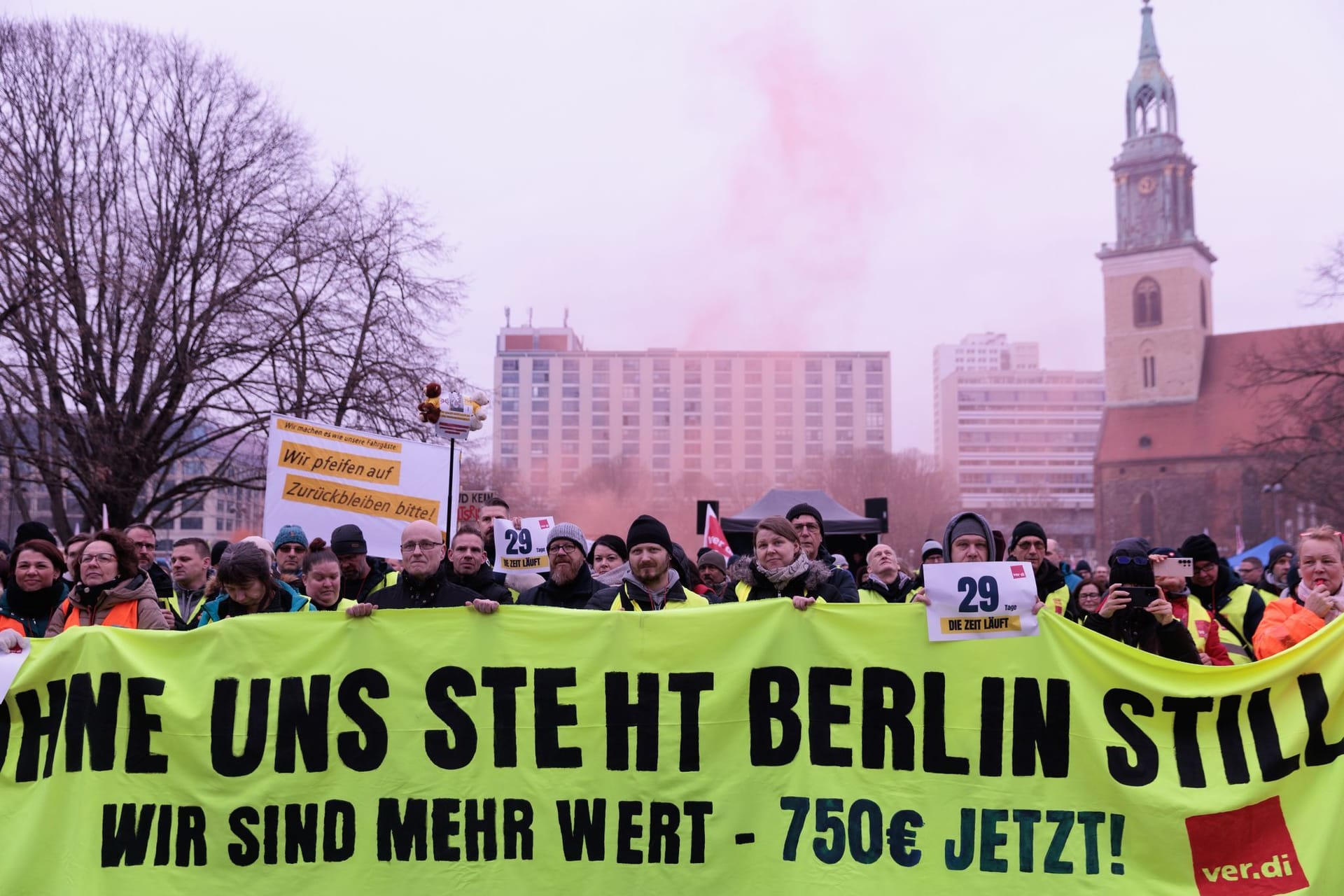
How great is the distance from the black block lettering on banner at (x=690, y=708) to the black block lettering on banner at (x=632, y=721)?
10cm

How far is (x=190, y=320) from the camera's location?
23.8 m

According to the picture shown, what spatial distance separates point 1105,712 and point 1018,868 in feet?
2.57

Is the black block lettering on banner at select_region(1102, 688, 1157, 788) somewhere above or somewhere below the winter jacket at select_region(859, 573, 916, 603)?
below

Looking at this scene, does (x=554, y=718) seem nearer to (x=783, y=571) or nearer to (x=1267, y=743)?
(x=783, y=571)

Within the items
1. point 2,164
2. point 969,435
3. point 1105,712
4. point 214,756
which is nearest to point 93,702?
point 214,756

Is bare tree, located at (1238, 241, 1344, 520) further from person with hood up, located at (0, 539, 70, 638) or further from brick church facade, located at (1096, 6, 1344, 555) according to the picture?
brick church facade, located at (1096, 6, 1344, 555)

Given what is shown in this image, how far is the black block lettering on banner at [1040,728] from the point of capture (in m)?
5.04

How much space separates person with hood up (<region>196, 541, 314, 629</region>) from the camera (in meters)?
5.75

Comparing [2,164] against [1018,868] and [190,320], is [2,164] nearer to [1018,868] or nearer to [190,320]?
[190,320]

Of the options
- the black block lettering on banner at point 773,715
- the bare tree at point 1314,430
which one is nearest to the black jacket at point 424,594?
the black block lettering on banner at point 773,715

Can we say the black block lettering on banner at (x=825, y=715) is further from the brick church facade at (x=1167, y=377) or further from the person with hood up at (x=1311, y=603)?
the brick church facade at (x=1167, y=377)

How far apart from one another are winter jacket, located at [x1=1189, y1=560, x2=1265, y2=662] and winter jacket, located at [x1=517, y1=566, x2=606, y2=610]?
3.81 meters

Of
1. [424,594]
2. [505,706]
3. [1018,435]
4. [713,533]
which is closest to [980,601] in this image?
[505,706]

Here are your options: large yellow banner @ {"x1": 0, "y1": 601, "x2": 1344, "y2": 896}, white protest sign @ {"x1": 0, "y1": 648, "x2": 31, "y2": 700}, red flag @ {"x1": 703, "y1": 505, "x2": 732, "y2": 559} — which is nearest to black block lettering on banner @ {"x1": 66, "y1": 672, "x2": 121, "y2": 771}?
large yellow banner @ {"x1": 0, "y1": 601, "x2": 1344, "y2": 896}
